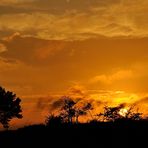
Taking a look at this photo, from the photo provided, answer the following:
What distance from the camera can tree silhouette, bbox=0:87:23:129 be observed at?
103m

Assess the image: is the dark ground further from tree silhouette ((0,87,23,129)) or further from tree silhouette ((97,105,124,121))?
tree silhouette ((0,87,23,129))

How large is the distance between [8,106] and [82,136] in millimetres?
70400

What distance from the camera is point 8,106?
338 ft

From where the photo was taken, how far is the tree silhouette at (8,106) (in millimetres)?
103062

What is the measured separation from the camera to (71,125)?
129 feet

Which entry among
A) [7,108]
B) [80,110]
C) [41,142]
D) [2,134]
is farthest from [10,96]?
[41,142]

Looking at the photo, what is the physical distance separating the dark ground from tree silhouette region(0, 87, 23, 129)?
6337 centimetres

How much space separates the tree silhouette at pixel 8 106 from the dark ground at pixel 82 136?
2495 inches

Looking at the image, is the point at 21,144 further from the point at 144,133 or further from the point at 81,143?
the point at 144,133

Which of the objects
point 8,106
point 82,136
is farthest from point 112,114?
point 8,106

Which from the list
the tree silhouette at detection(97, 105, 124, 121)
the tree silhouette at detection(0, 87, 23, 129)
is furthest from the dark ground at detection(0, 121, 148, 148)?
the tree silhouette at detection(0, 87, 23, 129)

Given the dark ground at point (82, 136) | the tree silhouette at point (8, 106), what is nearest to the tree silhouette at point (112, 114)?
the dark ground at point (82, 136)

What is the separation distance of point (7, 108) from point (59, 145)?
70704 mm

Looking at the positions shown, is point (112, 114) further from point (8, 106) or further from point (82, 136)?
point (8, 106)
